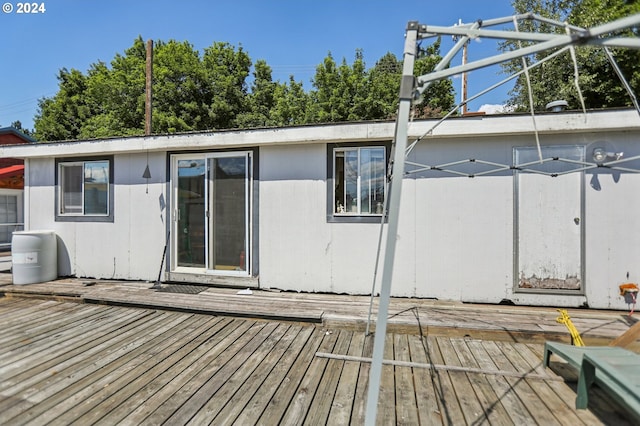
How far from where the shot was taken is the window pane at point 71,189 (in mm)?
5160

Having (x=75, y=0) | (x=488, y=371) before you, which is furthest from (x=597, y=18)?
(x=75, y=0)

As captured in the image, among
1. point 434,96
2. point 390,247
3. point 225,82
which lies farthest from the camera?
point 225,82

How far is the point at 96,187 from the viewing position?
5074 mm

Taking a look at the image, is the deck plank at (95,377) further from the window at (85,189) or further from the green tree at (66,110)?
the green tree at (66,110)

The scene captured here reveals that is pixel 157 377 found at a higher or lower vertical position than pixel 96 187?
lower

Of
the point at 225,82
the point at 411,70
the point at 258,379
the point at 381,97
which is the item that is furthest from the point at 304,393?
the point at 225,82

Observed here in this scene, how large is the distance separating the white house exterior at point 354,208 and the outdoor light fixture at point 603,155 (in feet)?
0.08

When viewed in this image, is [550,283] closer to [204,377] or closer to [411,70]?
[411,70]

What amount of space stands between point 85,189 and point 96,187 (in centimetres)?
22

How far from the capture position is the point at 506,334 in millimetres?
3018

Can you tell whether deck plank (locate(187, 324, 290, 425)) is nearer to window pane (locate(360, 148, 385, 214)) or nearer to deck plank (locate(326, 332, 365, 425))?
deck plank (locate(326, 332, 365, 425))

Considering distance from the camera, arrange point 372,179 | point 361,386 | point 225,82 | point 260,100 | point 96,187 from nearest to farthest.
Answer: point 361,386, point 372,179, point 96,187, point 225,82, point 260,100

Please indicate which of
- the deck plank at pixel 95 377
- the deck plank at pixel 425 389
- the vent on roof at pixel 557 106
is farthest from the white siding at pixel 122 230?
the vent on roof at pixel 557 106

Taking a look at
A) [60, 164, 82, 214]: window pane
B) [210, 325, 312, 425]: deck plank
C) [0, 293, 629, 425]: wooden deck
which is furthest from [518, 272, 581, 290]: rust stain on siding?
[60, 164, 82, 214]: window pane
